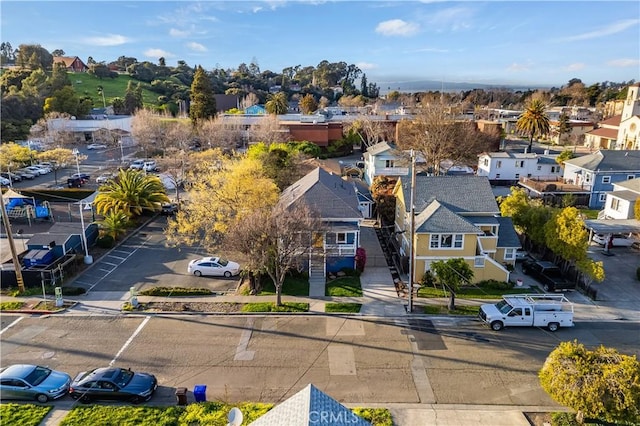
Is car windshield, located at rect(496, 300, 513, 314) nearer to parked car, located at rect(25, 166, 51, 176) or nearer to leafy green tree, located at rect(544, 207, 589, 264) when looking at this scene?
leafy green tree, located at rect(544, 207, 589, 264)

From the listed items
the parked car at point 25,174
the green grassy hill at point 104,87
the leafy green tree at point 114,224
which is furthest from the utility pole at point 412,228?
the green grassy hill at point 104,87

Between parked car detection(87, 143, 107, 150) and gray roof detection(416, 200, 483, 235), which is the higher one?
parked car detection(87, 143, 107, 150)

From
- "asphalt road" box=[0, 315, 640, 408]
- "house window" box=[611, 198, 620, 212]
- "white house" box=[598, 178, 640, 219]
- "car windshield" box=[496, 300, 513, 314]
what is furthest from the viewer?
"house window" box=[611, 198, 620, 212]

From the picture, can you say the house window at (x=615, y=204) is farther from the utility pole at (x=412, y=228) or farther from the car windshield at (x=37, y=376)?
the car windshield at (x=37, y=376)

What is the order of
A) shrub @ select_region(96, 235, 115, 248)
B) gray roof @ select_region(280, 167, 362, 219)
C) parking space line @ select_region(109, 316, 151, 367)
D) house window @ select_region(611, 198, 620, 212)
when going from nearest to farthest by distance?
1. parking space line @ select_region(109, 316, 151, 367)
2. gray roof @ select_region(280, 167, 362, 219)
3. shrub @ select_region(96, 235, 115, 248)
4. house window @ select_region(611, 198, 620, 212)

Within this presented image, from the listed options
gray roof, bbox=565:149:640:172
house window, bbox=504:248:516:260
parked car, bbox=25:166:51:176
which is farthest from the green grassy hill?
→ house window, bbox=504:248:516:260

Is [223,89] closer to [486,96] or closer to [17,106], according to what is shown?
[17,106]
